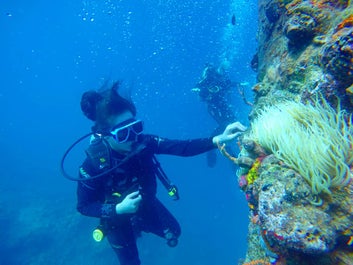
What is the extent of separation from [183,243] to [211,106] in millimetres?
10507

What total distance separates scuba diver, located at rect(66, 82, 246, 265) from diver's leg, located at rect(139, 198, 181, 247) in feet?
0.58

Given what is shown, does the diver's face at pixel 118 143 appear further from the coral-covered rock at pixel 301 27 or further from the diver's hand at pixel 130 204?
the coral-covered rock at pixel 301 27

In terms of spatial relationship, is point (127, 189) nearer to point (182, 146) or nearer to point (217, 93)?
point (182, 146)

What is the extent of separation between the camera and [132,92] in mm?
17453

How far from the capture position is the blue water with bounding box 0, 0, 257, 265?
15.7 m

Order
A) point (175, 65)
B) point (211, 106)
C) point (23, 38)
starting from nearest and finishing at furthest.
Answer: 1. point (211, 106)
2. point (23, 38)
3. point (175, 65)

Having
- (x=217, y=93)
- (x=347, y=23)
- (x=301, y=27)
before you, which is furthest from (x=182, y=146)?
(x=217, y=93)

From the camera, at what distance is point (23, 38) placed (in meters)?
57.1

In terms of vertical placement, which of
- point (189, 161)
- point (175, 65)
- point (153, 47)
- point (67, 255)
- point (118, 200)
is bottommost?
point (118, 200)

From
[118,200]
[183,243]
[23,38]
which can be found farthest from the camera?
[23,38]

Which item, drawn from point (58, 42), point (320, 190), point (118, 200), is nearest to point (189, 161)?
point (118, 200)

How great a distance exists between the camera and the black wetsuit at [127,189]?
421 cm

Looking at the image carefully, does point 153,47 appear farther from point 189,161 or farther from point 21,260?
point 21,260

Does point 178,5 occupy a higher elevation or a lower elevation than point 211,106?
higher
